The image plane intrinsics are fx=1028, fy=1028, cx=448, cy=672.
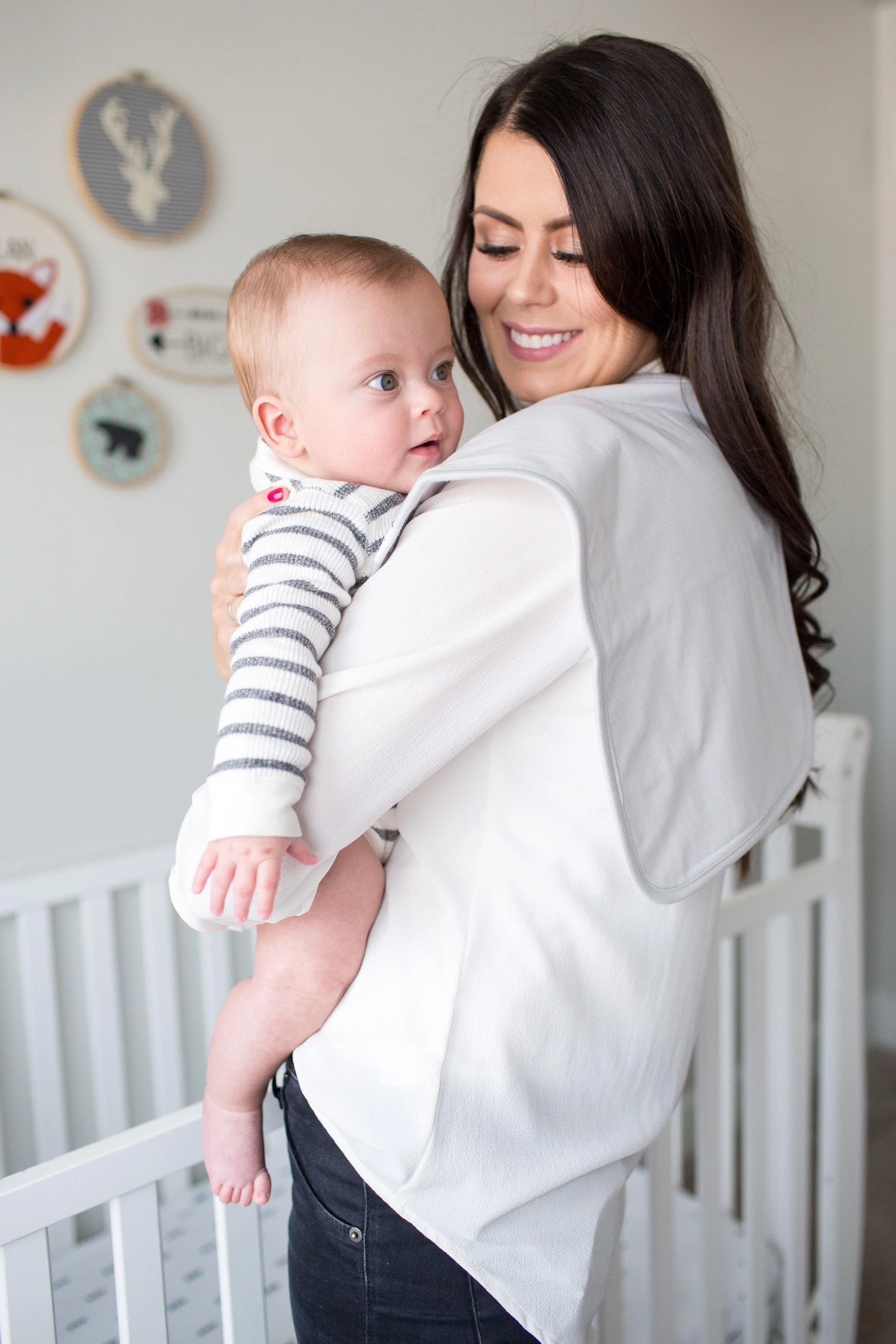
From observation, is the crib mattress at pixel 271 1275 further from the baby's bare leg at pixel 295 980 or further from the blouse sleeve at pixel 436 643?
the blouse sleeve at pixel 436 643

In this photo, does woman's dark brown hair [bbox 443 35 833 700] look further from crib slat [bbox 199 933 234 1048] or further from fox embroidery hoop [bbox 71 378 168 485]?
crib slat [bbox 199 933 234 1048]

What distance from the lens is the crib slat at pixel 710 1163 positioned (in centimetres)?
137

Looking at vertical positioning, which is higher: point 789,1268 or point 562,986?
point 562,986

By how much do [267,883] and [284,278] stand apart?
49 cm

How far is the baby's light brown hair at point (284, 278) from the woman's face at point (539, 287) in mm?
88

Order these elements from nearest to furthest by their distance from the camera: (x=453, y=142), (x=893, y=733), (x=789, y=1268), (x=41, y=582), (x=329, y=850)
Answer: (x=329, y=850), (x=789, y=1268), (x=41, y=582), (x=453, y=142), (x=893, y=733)

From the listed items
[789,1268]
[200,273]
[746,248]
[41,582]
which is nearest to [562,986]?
[746,248]

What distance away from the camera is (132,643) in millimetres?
1858

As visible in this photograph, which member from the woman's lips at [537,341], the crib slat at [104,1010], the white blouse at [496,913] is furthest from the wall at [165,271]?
the white blouse at [496,913]

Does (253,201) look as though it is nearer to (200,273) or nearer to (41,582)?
(200,273)

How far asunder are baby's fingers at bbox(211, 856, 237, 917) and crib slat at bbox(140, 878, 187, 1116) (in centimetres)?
133

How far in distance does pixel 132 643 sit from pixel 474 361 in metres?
0.97

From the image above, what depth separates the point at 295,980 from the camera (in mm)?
743

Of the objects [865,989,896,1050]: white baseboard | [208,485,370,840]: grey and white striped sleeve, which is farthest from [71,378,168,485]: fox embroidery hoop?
[865,989,896,1050]: white baseboard
